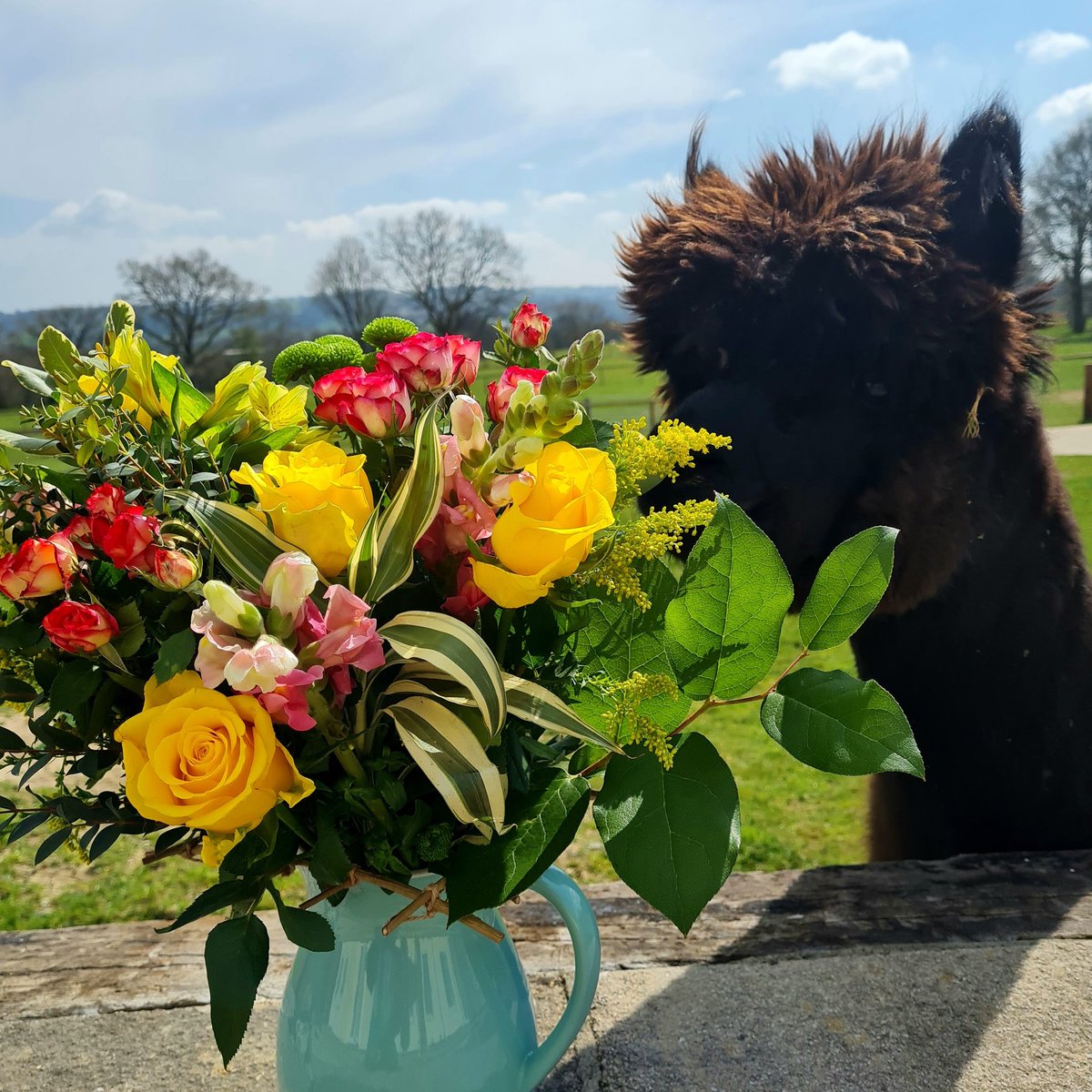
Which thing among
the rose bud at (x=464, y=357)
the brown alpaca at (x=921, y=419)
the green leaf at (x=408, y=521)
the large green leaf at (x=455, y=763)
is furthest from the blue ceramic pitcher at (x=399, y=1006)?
the brown alpaca at (x=921, y=419)

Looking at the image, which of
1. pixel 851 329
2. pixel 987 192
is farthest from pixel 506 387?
pixel 987 192

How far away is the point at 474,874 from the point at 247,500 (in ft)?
1.12

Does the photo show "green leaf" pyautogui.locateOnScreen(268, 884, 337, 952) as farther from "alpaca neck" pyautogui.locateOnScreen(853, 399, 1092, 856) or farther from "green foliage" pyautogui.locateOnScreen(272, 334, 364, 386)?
"alpaca neck" pyautogui.locateOnScreen(853, 399, 1092, 856)

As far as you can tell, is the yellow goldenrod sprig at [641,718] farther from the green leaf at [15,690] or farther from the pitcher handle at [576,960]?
the green leaf at [15,690]

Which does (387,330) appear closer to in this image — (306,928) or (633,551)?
(633,551)

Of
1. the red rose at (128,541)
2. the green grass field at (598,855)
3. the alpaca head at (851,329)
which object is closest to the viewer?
the red rose at (128,541)

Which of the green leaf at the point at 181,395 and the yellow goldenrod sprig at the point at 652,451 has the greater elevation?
the green leaf at the point at 181,395

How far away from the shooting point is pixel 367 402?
25.0 inches

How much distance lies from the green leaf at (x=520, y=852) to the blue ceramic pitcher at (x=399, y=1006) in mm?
123

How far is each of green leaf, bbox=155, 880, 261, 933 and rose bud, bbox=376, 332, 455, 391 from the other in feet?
1.24

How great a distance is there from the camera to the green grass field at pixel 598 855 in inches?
93.7

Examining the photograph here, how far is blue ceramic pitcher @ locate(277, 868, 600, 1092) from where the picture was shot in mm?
774

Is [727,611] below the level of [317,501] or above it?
below

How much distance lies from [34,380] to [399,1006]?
1.95 ft
